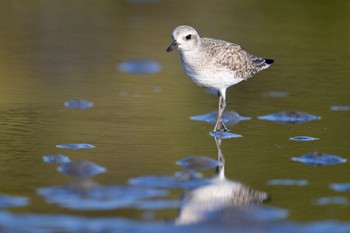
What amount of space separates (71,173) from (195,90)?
3968 mm

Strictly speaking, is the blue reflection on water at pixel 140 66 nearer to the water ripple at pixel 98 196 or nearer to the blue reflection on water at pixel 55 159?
the blue reflection on water at pixel 55 159

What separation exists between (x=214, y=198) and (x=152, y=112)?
123 inches

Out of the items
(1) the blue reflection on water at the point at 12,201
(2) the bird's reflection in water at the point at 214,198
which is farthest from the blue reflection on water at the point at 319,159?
(1) the blue reflection on water at the point at 12,201

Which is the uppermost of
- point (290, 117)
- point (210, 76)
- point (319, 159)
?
point (210, 76)

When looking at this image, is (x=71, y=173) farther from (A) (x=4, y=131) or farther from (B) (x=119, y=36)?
(B) (x=119, y=36)

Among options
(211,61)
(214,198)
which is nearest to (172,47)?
(211,61)

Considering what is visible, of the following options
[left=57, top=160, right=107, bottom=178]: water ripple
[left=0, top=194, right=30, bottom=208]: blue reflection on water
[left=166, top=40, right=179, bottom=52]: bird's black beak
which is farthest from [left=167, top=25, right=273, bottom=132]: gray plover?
[left=0, top=194, right=30, bottom=208]: blue reflection on water

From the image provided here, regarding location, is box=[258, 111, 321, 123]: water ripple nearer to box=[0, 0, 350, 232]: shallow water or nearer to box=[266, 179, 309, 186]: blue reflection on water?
box=[0, 0, 350, 232]: shallow water

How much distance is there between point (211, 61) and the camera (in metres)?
9.79

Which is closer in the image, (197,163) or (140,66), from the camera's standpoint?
(197,163)

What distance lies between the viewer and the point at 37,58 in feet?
42.7

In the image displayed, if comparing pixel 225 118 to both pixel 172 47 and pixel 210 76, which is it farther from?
pixel 172 47

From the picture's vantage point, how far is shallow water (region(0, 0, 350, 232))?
6781 millimetres

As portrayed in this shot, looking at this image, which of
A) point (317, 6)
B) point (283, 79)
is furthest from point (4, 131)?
point (317, 6)
